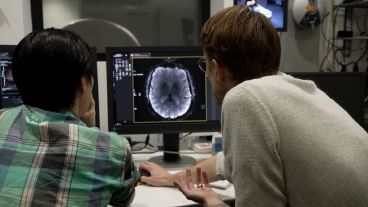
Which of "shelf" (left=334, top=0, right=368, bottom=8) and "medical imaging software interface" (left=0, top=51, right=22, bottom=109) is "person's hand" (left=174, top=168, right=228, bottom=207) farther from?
"shelf" (left=334, top=0, right=368, bottom=8)

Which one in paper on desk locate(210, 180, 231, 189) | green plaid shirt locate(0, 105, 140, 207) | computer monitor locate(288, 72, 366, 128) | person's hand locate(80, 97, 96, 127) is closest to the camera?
green plaid shirt locate(0, 105, 140, 207)

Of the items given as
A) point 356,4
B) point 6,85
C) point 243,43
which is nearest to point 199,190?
point 243,43

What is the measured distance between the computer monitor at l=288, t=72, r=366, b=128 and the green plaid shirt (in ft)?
4.11

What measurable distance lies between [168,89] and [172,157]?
0.31 metres

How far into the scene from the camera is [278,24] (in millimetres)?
2955

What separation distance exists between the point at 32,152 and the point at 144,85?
848 mm

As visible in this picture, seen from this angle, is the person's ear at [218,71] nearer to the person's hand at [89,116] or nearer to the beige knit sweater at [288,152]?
the beige knit sweater at [288,152]

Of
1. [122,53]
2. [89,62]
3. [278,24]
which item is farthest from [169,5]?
[89,62]

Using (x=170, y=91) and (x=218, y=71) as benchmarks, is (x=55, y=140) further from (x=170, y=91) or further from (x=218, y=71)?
(x=170, y=91)

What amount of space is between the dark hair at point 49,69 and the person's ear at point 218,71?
1.14 feet

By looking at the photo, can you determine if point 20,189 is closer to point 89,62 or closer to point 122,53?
point 89,62

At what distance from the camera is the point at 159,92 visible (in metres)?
1.77

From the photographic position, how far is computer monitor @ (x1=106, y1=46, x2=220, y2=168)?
67.7 inches

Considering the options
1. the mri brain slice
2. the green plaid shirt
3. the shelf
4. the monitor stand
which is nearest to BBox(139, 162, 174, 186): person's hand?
the monitor stand
